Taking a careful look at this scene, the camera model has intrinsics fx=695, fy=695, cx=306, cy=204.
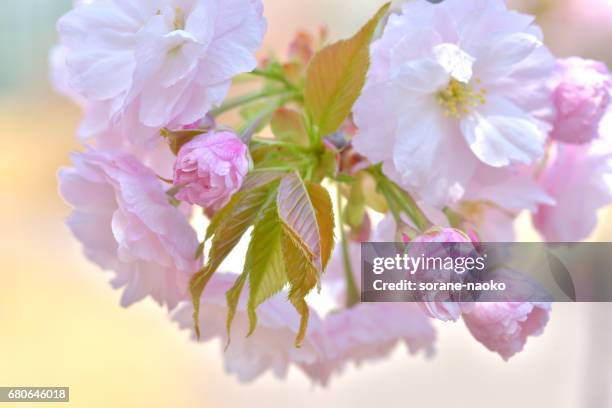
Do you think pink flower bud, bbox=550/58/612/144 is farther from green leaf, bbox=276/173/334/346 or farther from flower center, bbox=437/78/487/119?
green leaf, bbox=276/173/334/346

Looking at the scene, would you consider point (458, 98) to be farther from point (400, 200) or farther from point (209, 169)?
point (209, 169)

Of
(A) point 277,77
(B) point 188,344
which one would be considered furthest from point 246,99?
(B) point 188,344

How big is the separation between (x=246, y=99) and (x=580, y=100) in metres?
0.22

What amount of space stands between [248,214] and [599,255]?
79 centimetres

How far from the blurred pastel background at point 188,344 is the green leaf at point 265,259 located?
61 cm

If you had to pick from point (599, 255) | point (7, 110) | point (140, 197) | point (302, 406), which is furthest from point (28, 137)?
point (140, 197)

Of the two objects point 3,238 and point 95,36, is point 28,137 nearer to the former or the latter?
point 3,238

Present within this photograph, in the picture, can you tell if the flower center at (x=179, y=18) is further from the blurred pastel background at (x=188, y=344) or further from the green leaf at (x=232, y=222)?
the blurred pastel background at (x=188, y=344)

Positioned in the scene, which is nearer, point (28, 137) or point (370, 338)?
point (370, 338)

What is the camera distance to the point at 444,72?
411 millimetres

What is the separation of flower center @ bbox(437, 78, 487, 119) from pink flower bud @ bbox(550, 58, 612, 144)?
58 millimetres

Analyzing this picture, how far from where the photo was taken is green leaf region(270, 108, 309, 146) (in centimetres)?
46

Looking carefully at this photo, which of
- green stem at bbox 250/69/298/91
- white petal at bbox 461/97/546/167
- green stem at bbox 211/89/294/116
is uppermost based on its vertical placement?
green stem at bbox 250/69/298/91
